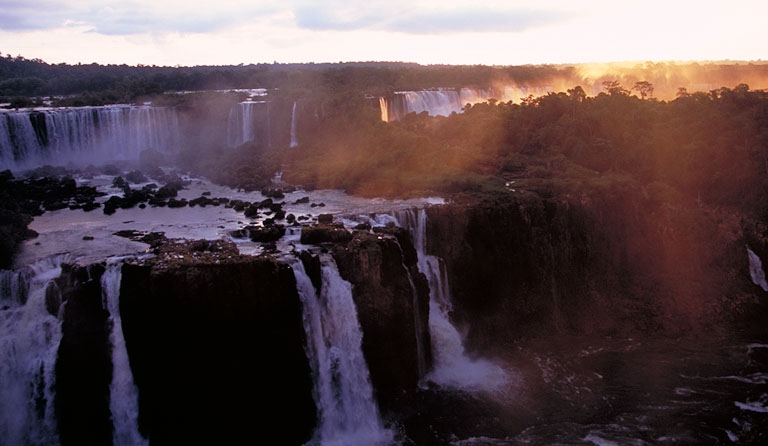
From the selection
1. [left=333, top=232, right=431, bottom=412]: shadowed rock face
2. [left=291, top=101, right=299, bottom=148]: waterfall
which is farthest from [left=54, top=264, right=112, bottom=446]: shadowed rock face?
[left=291, top=101, right=299, bottom=148]: waterfall

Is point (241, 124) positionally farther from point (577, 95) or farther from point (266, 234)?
point (266, 234)

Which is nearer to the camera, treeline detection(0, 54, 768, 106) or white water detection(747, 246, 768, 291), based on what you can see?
white water detection(747, 246, 768, 291)

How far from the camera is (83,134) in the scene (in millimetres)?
37250

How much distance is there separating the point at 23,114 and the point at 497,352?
1186 inches

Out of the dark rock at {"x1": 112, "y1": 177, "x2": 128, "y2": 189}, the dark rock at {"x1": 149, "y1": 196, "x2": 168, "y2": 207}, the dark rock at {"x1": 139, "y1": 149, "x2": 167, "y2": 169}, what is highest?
the dark rock at {"x1": 139, "y1": 149, "x2": 167, "y2": 169}

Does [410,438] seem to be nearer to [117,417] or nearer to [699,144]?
[117,417]

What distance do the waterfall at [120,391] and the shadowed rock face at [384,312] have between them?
6.29 metres

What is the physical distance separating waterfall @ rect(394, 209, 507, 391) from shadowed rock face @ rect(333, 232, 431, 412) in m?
1.39

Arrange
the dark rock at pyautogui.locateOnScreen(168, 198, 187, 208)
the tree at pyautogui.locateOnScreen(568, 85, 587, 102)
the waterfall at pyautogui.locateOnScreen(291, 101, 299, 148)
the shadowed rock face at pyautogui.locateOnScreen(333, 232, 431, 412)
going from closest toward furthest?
the shadowed rock face at pyautogui.locateOnScreen(333, 232, 431, 412) → the dark rock at pyautogui.locateOnScreen(168, 198, 187, 208) → the tree at pyautogui.locateOnScreen(568, 85, 587, 102) → the waterfall at pyautogui.locateOnScreen(291, 101, 299, 148)

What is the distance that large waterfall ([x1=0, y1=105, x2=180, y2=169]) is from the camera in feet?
114

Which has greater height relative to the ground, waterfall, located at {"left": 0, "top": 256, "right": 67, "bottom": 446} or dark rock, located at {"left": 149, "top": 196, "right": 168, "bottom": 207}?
dark rock, located at {"left": 149, "top": 196, "right": 168, "bottom": 207}

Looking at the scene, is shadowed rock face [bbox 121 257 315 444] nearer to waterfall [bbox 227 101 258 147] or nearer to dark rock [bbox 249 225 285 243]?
dark rock [bbox 249 225 285 243]

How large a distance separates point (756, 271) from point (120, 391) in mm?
24740

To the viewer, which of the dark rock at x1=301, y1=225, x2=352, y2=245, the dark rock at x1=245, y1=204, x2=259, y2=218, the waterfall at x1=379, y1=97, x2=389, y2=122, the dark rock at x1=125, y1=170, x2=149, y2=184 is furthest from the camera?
the waterfall at x1=379, y1=97, x2=389, y2=122
